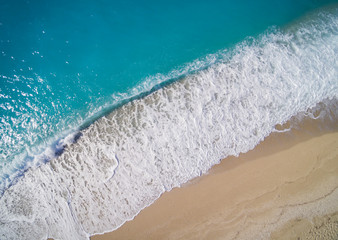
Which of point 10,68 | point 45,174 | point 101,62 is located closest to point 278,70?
point 101,62

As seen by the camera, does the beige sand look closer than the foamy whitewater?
Yes

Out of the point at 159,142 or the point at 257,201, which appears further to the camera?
the point at 159,142

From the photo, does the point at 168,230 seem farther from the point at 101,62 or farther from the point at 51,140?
the point at 101,62

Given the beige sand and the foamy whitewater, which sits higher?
the foamy whitewater

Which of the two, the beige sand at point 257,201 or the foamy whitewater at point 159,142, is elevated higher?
the foamy whitewater at point 159,142

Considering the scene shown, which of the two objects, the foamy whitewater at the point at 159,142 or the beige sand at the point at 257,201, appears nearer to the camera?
the beige sand at the point at 257,201
